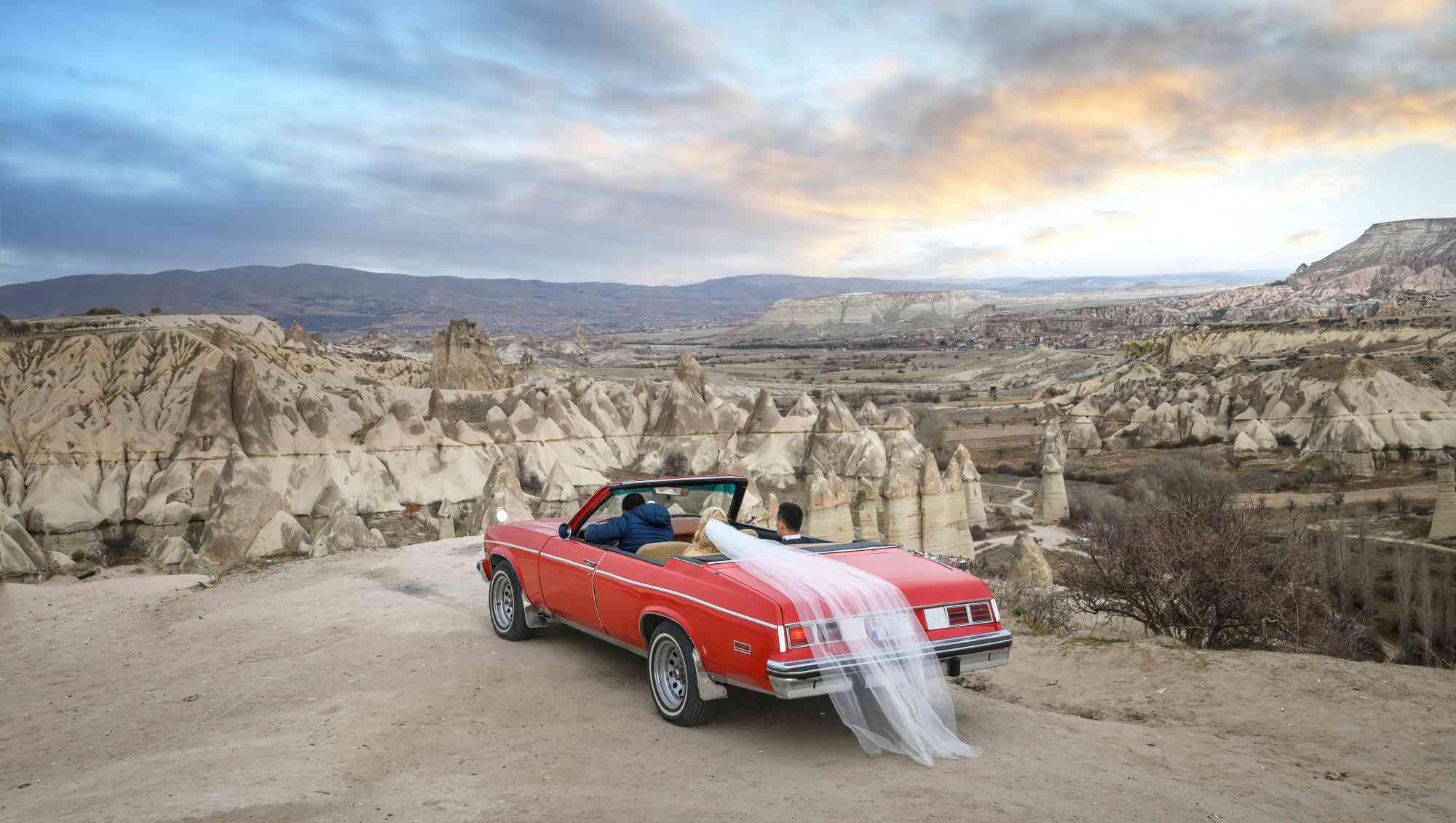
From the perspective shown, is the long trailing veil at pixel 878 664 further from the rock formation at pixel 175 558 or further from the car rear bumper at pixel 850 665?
the rock formation at pixel 175 558

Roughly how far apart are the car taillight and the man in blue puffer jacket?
7.96ft

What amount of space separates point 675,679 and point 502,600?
2.93 m

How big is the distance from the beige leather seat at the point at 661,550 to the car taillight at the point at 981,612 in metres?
2.04

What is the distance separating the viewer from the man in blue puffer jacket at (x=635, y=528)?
23.1 feet

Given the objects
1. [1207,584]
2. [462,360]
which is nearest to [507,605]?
[1207,584]

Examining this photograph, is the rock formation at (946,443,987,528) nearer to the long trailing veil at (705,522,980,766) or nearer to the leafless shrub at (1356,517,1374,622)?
the leafless shrub at (1356,517,1374,622)

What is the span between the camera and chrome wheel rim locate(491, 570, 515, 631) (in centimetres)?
831

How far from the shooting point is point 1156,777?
4.91 m

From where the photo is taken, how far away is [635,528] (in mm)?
7102

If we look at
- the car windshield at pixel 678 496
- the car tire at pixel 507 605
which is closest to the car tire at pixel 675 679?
the car windshield at pixel 678 496

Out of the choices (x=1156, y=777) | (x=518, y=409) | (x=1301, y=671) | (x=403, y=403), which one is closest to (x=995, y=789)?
(x=1156, y=777)

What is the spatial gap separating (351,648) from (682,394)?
3664 cm

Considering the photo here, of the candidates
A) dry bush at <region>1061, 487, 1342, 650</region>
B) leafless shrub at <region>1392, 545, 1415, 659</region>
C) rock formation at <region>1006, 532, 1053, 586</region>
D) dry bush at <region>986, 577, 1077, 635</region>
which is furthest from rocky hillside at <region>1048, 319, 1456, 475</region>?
dry bush at <region>986, 577, 1077, 635</region>

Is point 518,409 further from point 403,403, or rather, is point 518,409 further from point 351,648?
point 351,648
